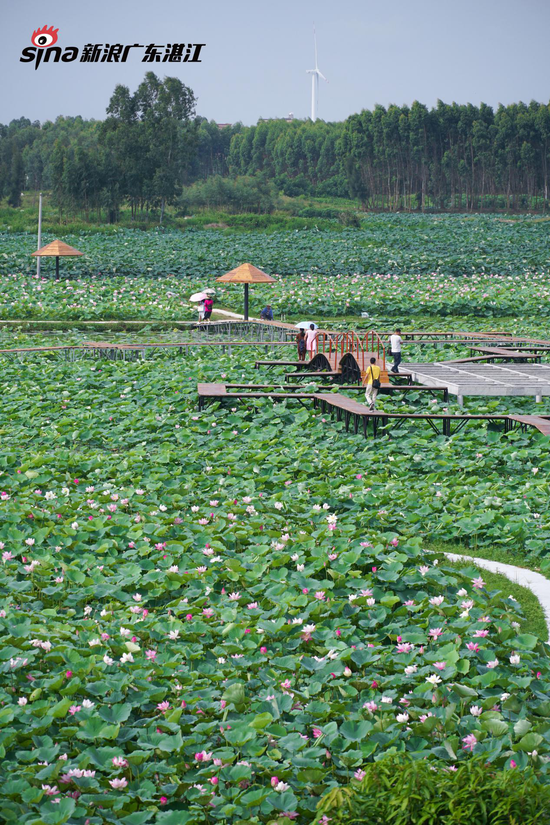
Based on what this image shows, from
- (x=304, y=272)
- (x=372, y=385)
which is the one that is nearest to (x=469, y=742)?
(x=372, y=385)

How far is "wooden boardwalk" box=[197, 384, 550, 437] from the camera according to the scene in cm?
943

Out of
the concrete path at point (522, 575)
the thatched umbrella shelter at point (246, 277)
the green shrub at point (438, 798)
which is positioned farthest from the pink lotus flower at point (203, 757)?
the thatched umbrella shelter at point (246, 277)

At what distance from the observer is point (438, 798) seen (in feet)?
10.6

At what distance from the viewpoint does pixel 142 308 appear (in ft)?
72.8

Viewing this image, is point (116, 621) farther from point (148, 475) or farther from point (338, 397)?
point (338, 397)

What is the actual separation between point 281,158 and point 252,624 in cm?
8481

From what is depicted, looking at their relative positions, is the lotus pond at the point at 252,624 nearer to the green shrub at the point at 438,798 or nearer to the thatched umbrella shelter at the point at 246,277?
the green shrub at the point at 438,798

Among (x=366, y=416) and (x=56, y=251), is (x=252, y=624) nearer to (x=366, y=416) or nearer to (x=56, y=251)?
(x=366, y=416)

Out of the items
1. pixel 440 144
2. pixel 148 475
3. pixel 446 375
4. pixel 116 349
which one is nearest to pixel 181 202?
pixel 440 144

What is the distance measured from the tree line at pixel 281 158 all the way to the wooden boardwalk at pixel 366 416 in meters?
34.2

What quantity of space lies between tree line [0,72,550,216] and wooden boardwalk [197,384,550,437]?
34.2 meters

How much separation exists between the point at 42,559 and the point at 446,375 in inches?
300

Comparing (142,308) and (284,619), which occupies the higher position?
(142,308)

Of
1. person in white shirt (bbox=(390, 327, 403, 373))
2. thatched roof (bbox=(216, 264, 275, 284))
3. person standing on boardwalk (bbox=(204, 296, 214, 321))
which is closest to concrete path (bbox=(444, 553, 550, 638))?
person in white shirt (bbox=(390, 327, 403, 373))
